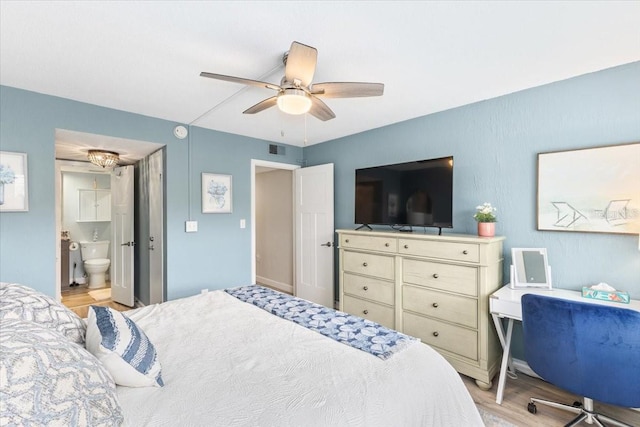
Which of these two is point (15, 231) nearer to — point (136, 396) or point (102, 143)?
point (102, 143)

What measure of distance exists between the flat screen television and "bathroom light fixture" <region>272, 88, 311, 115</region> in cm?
145

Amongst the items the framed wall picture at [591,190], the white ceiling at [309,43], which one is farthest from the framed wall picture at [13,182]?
the framed wall picture at [591,190]

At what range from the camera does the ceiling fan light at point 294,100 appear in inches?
71.1

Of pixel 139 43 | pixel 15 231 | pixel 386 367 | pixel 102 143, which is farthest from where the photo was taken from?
pixel 102 143

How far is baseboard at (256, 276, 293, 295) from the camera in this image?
5.04m

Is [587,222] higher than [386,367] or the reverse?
higher

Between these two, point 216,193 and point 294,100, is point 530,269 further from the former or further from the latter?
point 216,193

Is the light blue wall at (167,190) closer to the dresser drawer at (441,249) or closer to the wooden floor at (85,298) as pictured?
the wooden floor at (85,298)

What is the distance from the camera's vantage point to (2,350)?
0.74 m

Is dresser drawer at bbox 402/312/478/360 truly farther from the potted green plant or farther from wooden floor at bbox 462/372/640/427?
the potted green plant

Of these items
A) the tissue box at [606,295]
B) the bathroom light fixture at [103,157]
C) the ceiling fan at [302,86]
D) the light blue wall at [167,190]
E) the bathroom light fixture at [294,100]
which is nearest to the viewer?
the ceiling fan at [302,86]

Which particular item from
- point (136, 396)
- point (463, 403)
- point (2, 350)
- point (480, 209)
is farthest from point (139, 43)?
point (480, 209)

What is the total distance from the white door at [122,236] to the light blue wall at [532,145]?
370cm

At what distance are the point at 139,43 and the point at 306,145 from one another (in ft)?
9.22
